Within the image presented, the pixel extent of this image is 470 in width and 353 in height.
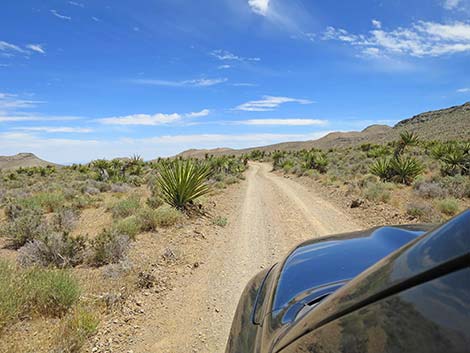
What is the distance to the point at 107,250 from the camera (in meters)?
5.82

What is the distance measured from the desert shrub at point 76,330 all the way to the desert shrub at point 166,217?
155 inches

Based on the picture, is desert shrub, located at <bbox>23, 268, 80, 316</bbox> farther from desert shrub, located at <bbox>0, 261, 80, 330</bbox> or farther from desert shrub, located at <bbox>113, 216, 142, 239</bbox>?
desert shrub, located at <bbox>113, 216, 142, 239</bbox>

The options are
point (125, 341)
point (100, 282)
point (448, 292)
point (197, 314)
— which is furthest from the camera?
point (100, 282)

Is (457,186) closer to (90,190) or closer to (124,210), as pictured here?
(124,210)

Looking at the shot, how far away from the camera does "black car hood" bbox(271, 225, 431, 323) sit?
1768 millimetres

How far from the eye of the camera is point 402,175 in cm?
1403

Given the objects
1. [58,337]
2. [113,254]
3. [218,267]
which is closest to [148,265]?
[113,254]

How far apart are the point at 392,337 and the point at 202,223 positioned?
313 inches

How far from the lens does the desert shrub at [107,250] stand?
5.80 metres

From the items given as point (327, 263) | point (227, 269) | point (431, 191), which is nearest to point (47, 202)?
point (227, 269)

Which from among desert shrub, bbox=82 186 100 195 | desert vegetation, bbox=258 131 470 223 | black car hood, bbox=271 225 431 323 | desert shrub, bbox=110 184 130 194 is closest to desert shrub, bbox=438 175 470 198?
desert vegetation, bbox=258 131 470 223

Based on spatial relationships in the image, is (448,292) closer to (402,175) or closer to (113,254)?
(113,254)

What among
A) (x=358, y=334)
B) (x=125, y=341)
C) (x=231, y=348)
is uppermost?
(x=358, y=334)

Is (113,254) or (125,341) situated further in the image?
(113,254)
